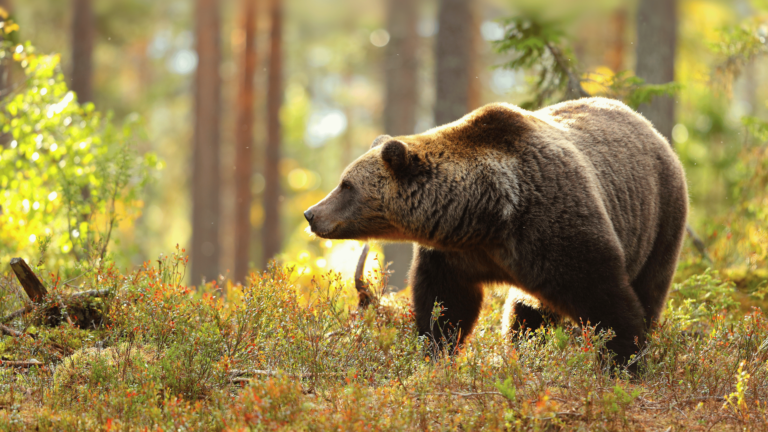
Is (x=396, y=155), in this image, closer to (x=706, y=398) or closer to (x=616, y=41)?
(x=706, y=398)

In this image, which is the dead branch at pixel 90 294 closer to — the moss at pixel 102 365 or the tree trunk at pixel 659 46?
the moss at pixel 102 365

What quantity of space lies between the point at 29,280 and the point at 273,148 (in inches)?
514

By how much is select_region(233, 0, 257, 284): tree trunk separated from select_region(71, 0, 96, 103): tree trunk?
12.8 feet

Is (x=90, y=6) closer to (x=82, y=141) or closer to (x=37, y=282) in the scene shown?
(x=82, y=141)

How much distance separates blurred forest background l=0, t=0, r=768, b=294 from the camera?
26.3 feet

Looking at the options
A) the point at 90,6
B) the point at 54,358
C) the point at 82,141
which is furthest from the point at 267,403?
the point at 90,6

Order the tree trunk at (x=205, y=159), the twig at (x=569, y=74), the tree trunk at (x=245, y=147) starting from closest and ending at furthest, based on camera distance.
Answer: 1. the twig at (x=569, y=74)
2. the tree trunk at (x=205, y=159)
3. the tree trunk at (x=245, y=147)

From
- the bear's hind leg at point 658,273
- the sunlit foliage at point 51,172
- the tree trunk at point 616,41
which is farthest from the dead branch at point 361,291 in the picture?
the tree trunk at point 616,41

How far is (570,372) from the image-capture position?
4.28 m

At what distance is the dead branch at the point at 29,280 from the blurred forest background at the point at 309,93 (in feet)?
3.45

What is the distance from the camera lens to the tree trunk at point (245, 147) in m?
17.8

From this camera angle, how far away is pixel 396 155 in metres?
5.02

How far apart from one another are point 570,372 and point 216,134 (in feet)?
46.1

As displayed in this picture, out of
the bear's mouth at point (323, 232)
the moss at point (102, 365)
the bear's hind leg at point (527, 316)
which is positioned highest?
the bear's mouth at point (323, 232)
